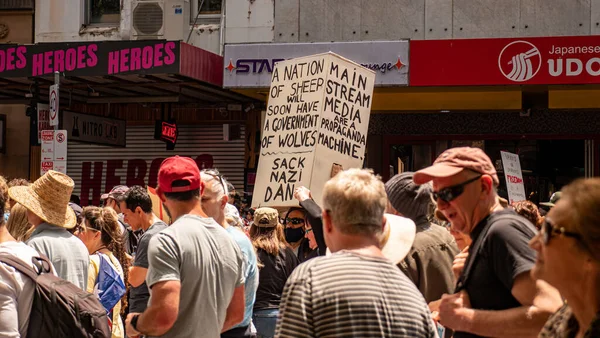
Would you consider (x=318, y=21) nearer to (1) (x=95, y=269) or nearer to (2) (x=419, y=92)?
(2) (x=419, y=92)

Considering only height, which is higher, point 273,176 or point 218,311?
point 273,176

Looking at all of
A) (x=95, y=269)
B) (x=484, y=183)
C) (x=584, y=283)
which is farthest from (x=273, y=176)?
(x=584, y=283)

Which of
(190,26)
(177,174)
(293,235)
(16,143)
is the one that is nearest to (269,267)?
(293,235)

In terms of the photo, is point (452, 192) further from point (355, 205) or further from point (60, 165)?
point (60, 165)

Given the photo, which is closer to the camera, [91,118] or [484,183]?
[484,183]

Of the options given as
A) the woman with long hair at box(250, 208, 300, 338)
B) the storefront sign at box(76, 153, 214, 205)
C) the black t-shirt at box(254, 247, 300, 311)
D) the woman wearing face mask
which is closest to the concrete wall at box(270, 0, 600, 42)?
the storefront sign at box(76, 153, 214, 205)

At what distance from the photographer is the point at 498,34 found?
17.1 metres

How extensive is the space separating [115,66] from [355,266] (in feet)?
43.0

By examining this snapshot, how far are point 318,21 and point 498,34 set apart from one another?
322 centimetres

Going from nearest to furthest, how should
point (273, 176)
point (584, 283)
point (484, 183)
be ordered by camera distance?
point (584, 283) < point (484, 183) < point (273, 176)

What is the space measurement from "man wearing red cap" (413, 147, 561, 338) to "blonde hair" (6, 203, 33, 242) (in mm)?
3247

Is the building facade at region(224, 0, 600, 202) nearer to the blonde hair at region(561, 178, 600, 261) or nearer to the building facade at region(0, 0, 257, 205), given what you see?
the building facade at region(0, 0, 257, 205)

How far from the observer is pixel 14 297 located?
4598mm

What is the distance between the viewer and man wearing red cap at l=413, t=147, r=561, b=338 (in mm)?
3699
